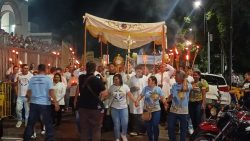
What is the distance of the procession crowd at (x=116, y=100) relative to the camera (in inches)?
342

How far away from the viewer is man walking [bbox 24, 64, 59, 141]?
980cm

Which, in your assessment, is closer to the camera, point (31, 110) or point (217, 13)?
point (31, 110)

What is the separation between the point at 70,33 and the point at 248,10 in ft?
79.7

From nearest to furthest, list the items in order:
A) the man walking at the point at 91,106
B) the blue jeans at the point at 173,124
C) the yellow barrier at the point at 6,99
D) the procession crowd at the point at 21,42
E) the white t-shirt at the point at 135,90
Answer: the man walking at the point at 91,106
the blue jeans at the point at 173,124
the white t-shirt at the point at 135,90
the yellow barrier at the point at 6,99
the procession crowd at the point at 21,42

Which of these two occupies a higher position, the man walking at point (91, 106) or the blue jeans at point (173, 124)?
the man walking at point (91, 106)

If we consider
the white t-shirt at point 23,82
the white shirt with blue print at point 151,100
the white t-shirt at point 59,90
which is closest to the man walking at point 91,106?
the white shirt with blue print at point 151,100

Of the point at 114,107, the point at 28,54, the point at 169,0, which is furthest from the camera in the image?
the point at 169,0

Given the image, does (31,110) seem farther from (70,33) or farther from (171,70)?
Answer: (70,33)

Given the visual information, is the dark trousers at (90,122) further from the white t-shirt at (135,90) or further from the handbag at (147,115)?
the white t-shirt at (135,90)

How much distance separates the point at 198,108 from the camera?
11867 millimetres

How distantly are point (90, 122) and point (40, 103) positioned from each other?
1669 mm

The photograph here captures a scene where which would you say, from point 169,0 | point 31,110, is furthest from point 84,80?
point 169,0

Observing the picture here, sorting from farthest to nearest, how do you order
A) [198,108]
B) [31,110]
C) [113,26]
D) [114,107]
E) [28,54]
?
[28,54]
[113,26]
[198,108]
[114,107]
[31,110]

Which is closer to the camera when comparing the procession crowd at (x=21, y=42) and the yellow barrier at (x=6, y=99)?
the yellow barrier at (x=6, y=99)
